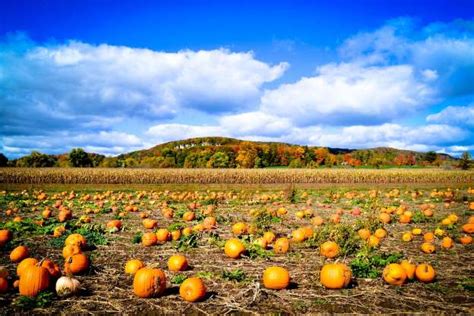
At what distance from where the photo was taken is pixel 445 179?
45406mm


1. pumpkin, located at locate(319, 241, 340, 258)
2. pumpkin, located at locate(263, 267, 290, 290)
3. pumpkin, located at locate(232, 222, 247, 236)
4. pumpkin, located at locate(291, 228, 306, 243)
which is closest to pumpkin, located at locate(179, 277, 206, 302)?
pumpkin, located at locate(263, 267, 290, 290)

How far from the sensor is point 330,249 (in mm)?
7121

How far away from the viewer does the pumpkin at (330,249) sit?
23.4 ft

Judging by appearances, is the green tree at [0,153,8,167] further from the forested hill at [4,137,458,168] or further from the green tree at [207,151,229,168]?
the green tree at [207,151,229,168]

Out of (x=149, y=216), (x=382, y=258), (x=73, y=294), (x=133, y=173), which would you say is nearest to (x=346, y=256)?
(x=382, y=258)

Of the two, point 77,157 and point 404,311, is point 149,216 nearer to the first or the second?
point 404,311

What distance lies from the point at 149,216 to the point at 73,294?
772 cm

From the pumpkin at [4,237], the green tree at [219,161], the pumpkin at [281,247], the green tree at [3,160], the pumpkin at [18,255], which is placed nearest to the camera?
the pumpkin at [18,255]

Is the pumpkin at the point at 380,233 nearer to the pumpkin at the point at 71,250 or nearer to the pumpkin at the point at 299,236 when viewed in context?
the pumpkin at the point at 299,236

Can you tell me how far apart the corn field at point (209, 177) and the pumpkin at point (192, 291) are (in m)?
33.5

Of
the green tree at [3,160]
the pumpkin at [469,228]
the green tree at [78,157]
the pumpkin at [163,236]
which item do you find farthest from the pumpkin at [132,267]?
the green tree at [3,160]

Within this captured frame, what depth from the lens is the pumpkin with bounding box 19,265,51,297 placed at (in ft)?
16.4

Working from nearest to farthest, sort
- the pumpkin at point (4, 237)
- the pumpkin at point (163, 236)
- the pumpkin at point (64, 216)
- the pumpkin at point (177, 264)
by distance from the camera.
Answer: the pumpkin at point (177, 264) < the pumpkin at point (4, 237) < the pumpkin at point (163, 236) < the pumpkin at point (64, 216)

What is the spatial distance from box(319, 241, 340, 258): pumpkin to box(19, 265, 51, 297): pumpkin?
5.10 meters
